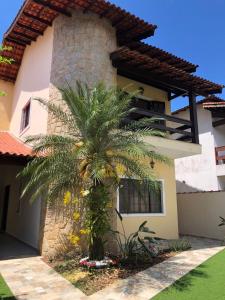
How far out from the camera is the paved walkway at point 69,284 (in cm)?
654

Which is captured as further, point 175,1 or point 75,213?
point 175,1

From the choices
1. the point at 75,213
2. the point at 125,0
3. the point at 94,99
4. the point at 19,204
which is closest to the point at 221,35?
the point at 125,0

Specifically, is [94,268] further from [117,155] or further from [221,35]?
[221,35]

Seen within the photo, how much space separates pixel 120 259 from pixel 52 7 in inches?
444

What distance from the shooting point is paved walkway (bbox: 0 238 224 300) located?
654 cm

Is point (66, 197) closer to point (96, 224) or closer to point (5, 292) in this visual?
point (96, 224)

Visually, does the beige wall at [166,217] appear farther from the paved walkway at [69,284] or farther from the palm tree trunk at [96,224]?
the palm tree trunk at [96,224]

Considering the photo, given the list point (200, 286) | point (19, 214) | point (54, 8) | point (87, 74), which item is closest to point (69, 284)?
point (200, 286)

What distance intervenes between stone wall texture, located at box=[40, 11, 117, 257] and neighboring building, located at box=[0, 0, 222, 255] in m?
0.04

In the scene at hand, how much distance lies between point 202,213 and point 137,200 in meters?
4.67

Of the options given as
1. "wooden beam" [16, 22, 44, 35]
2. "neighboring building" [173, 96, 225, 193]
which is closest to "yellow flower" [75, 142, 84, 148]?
"wooden beam" [16, 22, 44, 35]

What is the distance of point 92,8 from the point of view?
12930 mm

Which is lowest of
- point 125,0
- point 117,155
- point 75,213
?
point 75,213

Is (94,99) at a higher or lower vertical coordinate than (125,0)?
lower
